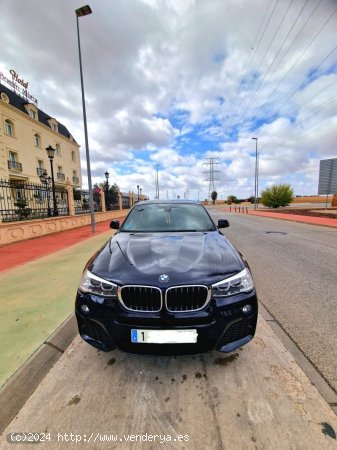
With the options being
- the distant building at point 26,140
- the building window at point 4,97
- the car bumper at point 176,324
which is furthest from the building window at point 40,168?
the car bumper at point 176,324

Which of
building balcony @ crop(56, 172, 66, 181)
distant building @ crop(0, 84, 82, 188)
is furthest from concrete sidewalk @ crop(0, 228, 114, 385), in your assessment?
building balcony @ crop(56, 172, 66, 181)

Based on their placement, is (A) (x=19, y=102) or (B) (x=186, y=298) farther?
(A) (x=19, y=102)

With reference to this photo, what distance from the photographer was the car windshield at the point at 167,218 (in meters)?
3.42

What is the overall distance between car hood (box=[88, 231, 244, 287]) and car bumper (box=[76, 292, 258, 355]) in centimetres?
24

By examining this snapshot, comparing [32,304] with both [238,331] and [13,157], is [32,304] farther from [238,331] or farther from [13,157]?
[13,157]

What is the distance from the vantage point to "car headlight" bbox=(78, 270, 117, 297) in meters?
1.99

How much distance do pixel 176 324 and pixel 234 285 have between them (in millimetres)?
611

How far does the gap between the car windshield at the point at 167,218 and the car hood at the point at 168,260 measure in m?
0.49

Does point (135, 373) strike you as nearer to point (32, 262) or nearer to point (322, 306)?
point (322, 306)

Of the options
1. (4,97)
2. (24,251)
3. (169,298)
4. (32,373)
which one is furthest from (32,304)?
(4,97)

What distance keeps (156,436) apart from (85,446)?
462 millimetres

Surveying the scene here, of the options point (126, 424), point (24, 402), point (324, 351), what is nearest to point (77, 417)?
point (126, 424)

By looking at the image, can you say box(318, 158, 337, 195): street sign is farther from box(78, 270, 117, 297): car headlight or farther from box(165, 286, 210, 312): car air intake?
box(78, 270, 117, 297): car headlight

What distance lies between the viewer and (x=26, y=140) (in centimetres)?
2559
